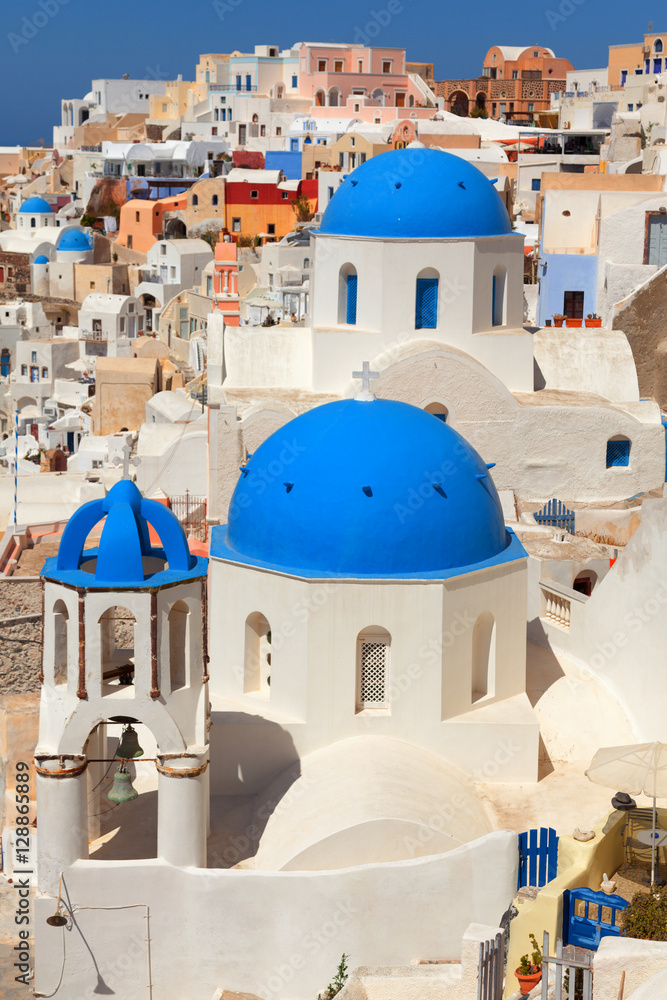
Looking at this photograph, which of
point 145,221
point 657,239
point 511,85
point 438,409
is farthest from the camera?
point 511,85

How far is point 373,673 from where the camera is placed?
14.2 metres

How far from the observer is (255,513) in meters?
14.6

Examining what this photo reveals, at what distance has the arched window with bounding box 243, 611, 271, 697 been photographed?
14.7 metres

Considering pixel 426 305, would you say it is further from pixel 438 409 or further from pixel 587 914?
pixel 587 914

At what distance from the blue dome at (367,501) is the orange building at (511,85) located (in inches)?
3050

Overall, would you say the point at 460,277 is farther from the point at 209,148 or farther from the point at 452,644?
the point at 209,148

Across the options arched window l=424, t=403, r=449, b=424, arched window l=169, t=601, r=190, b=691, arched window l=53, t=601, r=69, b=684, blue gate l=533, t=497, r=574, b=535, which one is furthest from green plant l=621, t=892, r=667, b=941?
arched window l=424, t=403, r=449, b=424

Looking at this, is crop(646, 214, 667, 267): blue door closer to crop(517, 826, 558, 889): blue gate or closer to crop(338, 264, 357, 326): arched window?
crop(338, 264, 357, 326): arched window

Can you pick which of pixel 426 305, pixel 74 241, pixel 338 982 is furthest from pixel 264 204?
pixel 338 982

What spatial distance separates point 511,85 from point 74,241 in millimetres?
38548

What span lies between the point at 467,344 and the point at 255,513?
30.1 ft

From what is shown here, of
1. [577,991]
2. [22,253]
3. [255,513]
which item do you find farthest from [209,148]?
[577,991]

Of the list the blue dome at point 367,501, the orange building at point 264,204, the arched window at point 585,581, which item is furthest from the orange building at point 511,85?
the blue dome at point 367,501

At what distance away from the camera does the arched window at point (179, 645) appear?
42.1ft
